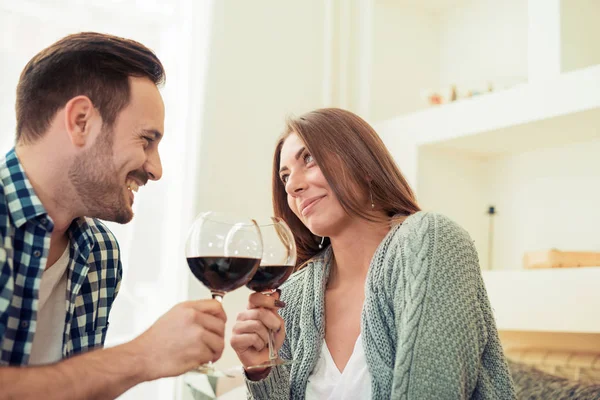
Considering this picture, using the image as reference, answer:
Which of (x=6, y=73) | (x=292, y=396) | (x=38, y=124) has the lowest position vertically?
(x=292, y=396)

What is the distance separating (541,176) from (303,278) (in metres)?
1.59

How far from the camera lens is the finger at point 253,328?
1.25 m

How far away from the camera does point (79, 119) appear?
127 centimetres

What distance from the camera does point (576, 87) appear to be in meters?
2.43

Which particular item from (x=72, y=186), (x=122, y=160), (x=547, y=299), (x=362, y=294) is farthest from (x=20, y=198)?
(x=547, y=299)

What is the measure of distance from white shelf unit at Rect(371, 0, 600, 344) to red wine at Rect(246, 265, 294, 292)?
1446 mm

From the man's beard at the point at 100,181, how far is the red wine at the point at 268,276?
311mm

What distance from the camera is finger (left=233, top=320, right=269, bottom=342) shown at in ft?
4.10

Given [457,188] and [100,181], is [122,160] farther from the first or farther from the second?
[457,188]

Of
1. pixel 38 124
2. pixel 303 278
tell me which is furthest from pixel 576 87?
pixel 38 124

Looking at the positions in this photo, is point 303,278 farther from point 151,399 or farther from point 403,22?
point 403,22

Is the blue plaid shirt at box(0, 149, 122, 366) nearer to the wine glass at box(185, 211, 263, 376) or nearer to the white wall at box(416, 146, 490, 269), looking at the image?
the wine glass at box(185, 211, 263, 376)

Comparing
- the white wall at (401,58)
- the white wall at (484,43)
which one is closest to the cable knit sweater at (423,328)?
the white wall at (484,43)

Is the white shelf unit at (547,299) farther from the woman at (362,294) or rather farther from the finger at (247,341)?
the finger at (247,341)
